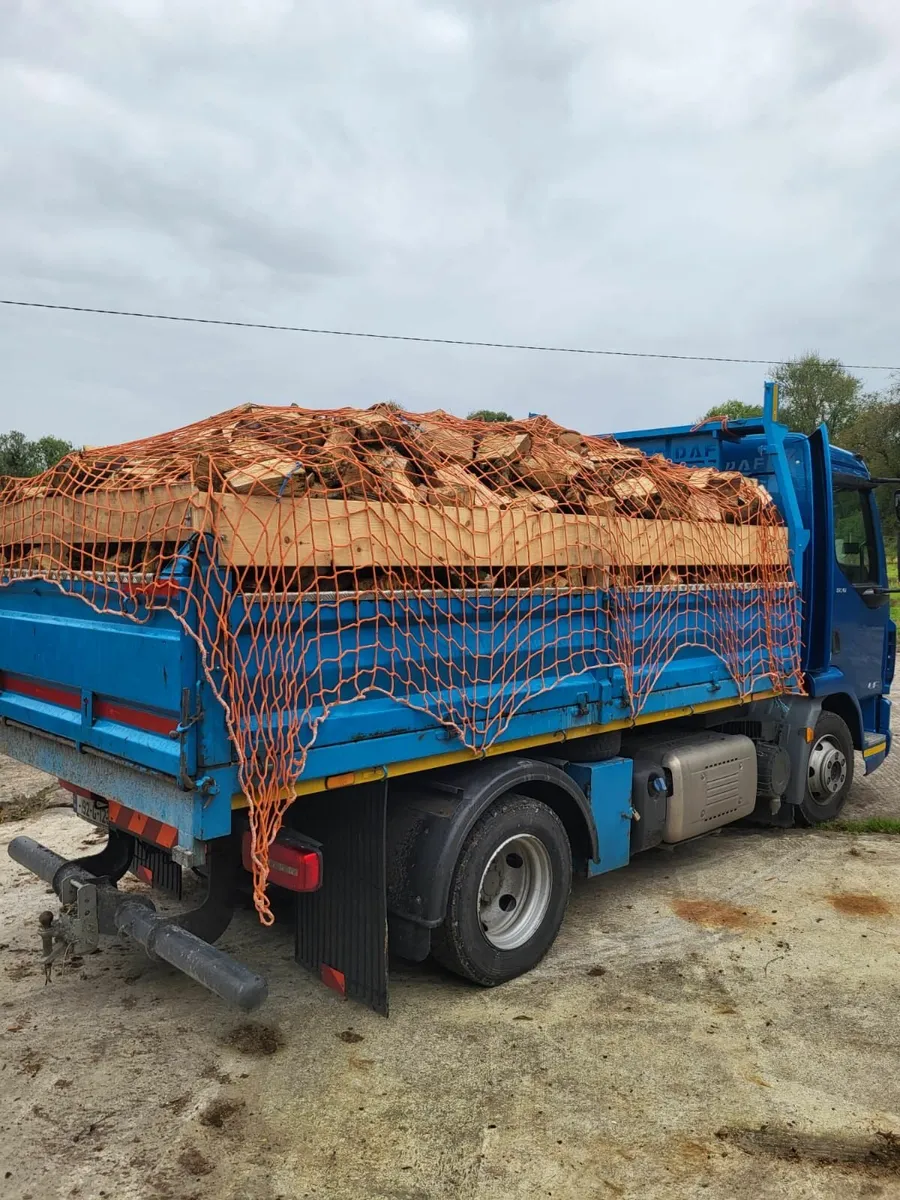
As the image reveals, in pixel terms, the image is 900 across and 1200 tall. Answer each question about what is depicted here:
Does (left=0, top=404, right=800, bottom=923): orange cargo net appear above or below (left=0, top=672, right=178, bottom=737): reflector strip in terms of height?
above

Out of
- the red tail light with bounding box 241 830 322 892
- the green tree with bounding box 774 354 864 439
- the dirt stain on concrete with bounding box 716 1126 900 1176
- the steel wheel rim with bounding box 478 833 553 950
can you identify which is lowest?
the dirt stain on concrete with bounding box 716 1126 900 1176

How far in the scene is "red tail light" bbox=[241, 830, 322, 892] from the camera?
328 cm

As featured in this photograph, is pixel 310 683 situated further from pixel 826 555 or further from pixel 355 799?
pixel 826 555

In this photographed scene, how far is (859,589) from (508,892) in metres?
3.77

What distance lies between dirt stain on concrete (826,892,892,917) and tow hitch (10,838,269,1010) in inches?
126

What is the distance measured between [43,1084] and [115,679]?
4.91ft

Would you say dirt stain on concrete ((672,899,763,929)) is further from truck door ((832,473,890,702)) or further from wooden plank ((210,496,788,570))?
truck door ((832,473,890,702))

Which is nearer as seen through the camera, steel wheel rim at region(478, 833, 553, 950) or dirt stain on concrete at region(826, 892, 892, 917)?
steel wheel rim at region(478, 833, 553, 950)

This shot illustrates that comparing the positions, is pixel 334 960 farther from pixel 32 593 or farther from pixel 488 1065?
pixel 32 593

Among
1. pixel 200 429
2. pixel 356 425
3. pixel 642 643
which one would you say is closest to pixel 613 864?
pixel 642 643

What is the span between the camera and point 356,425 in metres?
3.78

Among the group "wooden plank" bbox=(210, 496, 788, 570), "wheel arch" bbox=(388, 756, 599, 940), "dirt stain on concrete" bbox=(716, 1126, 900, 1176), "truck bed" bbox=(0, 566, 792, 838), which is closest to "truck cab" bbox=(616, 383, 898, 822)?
Answer: "wooden plank" bbox=(210, 496, 788, 570)

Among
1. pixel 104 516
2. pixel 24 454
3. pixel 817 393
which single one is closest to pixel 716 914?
pixel 104 516

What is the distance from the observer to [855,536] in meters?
6.55
